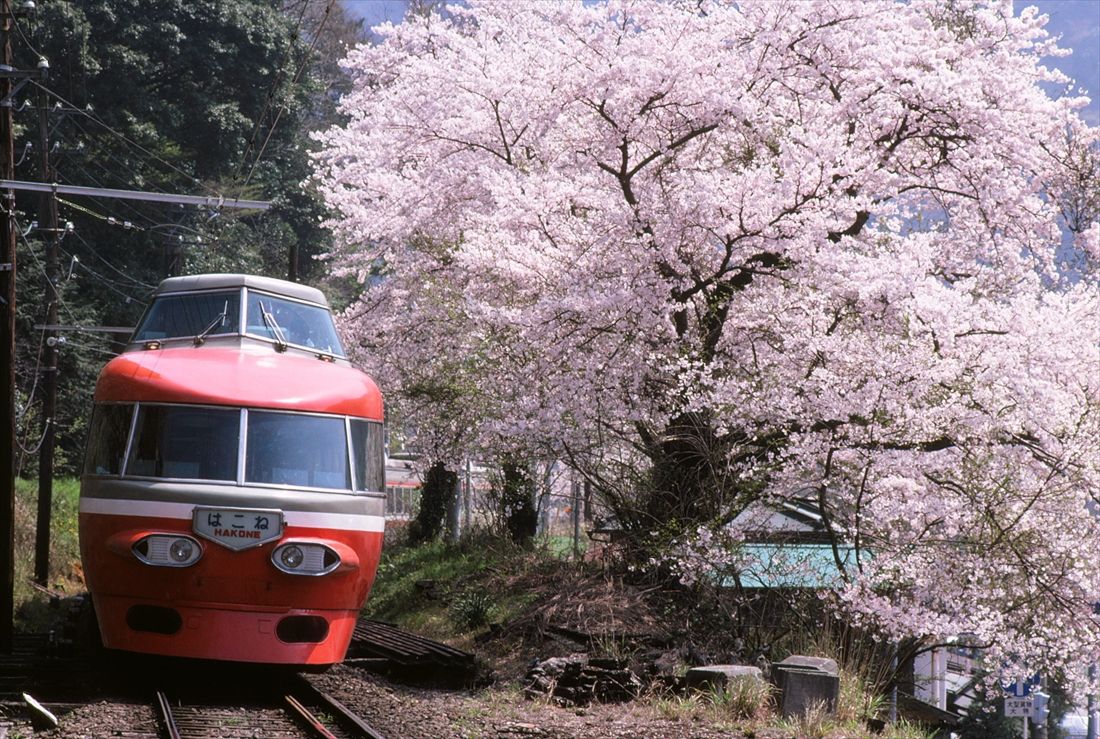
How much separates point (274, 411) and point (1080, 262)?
11615 millimetres

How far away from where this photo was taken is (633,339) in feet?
52.0

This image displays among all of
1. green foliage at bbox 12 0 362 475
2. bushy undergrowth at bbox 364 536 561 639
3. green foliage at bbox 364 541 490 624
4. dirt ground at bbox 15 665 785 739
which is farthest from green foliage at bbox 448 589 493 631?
green foliage at bbox 12 0 362 475

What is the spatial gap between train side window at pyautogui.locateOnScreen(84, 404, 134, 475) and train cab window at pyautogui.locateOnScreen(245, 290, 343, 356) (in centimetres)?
170

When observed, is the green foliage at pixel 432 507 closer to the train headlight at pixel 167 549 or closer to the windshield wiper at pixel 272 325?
the windshield wiper at pixel 272 325

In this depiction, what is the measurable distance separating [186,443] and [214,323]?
6.72 ft

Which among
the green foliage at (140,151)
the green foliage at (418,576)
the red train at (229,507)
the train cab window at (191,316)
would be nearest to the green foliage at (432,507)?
the green foliage at (418,576)

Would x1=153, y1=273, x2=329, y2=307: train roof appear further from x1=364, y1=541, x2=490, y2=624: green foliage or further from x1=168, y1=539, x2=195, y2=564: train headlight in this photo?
x1=364, y1=541, x2=490, y2=624: green foliage

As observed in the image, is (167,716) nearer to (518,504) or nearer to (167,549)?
(167,549)

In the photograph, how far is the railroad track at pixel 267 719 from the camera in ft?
31.6

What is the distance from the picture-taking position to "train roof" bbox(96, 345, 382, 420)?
35.8 feet

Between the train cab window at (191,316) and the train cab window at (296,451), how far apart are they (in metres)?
1.82

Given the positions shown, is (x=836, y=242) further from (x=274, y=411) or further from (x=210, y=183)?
(x=210, y=183)

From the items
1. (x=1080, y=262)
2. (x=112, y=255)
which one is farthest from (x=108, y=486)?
(x=112, y=255)

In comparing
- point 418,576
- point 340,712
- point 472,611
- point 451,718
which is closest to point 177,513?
point 340,712
